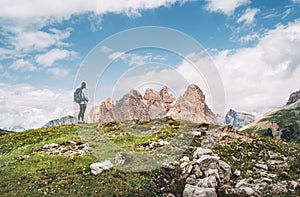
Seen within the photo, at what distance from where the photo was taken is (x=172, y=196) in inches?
820

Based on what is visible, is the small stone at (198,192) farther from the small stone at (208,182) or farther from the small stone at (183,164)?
the small stone at (183,164)

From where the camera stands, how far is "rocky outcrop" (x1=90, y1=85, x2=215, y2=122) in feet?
173

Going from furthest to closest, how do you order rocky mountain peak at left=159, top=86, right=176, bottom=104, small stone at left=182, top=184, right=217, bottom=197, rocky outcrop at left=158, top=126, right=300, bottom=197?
rocky mountain peak at left=159, top=86, right=176, bottom=104, rocky outcrop at left=158, top=126, right=300, bottom=197, small stone at left=182, top=184, right=217, bottom=197

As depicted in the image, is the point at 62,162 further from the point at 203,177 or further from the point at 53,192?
the point at 203,177

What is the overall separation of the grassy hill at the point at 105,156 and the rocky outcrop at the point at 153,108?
12.1m

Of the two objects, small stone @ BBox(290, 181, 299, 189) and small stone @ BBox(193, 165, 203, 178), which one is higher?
small stone @ BBox(193, 165, 203, 178)

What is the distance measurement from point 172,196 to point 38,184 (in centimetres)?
881

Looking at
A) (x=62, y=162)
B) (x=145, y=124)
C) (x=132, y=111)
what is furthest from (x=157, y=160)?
(x=132, y=111)

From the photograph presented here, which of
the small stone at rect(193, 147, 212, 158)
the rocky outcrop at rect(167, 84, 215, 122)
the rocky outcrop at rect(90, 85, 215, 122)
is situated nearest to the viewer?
the small stone at rect(193, 147, 212, 158)

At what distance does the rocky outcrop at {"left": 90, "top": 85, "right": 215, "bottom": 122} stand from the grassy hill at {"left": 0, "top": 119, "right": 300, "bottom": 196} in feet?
39.6

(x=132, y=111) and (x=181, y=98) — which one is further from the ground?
(x=181, y=98)

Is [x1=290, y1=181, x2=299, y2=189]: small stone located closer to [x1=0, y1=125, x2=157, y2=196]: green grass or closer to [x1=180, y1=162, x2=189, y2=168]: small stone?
[x1=180, y1=162, x2=189, y2=168]: small stone

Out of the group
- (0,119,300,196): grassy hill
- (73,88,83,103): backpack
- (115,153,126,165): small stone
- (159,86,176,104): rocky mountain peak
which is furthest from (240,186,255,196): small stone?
(159,86,176,104): rocky mountain peak

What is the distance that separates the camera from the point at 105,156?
2616 centimetres
